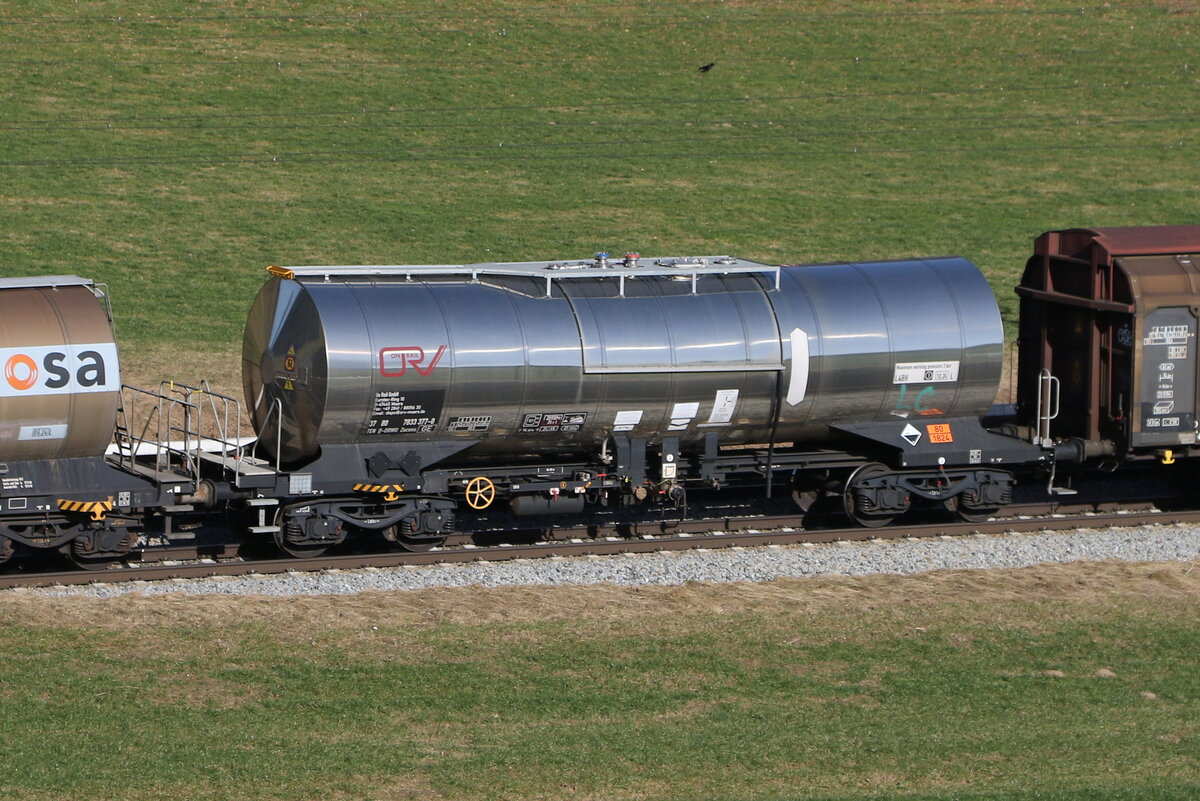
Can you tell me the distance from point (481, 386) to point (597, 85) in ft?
106

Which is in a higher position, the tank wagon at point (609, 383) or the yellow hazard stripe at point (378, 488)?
the tank wagon at point (609, 383)

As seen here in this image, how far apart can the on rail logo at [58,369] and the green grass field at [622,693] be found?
8.18 ft

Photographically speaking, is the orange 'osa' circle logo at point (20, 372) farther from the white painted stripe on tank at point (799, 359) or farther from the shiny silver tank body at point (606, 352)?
the white painted stripe on tank at point (799, 359)

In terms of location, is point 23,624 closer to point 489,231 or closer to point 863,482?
point 863,482

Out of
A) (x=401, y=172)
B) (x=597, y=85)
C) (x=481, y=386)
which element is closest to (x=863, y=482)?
(x=481, y=386)

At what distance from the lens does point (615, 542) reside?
22.2 metres

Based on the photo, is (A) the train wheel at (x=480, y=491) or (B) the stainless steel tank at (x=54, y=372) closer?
(B) the stainless steel tank at (x=54, y=372)

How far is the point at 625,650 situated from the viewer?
1705 centimetres

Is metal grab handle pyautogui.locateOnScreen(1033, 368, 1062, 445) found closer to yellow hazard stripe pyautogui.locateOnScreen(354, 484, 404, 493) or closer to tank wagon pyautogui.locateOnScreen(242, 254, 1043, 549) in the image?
tank wagon pyautogui.locateOnScreen(242, 254, 1043, 549)

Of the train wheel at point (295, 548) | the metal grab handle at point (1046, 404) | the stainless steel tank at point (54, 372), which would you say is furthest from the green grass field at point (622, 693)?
the metal grab handle at point (1046, 404)

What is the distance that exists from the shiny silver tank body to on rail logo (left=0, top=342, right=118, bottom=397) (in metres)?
2.30

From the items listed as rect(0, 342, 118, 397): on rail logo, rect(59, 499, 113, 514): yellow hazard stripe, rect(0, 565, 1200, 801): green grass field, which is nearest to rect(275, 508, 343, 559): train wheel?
rect(59, 499, 113, 514): yellow hazard stripe

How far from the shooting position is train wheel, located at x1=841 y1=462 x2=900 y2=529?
23234mm

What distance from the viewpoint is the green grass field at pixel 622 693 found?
43.9 feet
